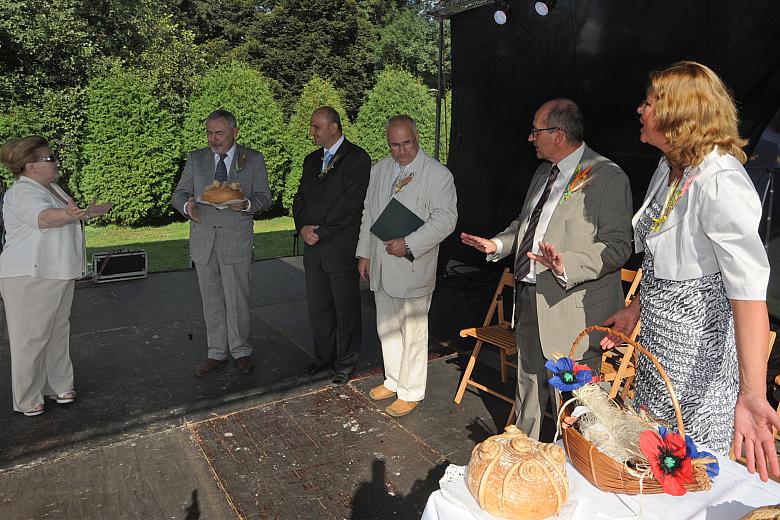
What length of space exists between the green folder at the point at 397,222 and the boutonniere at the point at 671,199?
1991mm

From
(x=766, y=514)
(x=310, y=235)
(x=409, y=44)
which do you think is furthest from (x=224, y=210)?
(x=409, y=44)

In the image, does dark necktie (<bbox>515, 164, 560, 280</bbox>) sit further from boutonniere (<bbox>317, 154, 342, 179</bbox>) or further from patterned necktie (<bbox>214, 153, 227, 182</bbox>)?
patterned necktie (<bbox>214, 153, 227, 182</bbox>)

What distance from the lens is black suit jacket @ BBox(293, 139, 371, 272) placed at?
435cm

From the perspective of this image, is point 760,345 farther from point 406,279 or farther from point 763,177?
point 763,177

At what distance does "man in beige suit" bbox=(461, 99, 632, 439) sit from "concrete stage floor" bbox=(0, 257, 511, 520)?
1.13 metres

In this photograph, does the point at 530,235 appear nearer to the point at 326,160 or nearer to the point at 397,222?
the point at 397,222

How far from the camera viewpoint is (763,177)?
5.48 metres

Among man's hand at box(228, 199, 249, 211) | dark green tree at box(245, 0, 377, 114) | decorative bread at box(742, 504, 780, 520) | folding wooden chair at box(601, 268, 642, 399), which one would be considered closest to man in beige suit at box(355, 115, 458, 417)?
man's hand at box(228, 199, 249, 211)

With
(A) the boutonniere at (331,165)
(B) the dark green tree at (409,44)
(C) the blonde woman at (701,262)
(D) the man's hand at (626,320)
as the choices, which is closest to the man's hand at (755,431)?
(C) the blonde woman at (701,262)

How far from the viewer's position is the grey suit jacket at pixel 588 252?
8.77 feet

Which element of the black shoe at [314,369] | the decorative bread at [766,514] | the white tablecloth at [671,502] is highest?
the decorative bread at [766,514]

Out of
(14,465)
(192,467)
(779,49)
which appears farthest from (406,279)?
(779,49)

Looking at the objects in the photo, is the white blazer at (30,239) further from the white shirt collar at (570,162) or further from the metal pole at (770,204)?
the metal pole at (770,204)

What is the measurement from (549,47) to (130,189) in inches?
435
